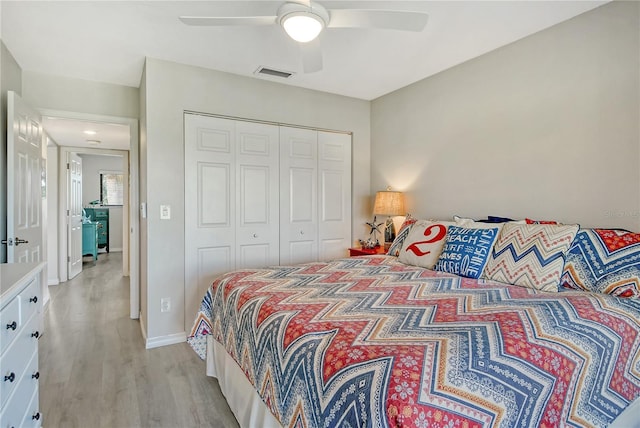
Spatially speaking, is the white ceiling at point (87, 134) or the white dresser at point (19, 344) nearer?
the white dresser at point (19, 344)

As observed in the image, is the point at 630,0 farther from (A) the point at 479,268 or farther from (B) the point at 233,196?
(B) the point at 233,196

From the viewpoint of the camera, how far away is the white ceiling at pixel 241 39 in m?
2.22

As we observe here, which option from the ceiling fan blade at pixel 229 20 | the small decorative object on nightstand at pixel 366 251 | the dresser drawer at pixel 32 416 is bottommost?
the dresser drawer at pixel 32 416

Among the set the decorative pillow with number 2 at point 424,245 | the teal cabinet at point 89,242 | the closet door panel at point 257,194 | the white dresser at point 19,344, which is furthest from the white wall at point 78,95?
the teal cabinet at point 89,242

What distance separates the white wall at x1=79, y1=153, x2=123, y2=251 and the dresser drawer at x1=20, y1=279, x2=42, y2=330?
779 centimetres

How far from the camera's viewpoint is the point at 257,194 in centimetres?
355

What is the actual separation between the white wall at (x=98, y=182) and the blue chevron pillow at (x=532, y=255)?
8909mm

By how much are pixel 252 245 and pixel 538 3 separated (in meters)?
2.92

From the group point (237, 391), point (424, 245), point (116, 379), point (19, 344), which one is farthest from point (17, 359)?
point (424, 245)

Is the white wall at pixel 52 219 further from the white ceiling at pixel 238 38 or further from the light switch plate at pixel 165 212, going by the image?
the light switch plate at pixel 165 212

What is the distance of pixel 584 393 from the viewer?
1.33 m

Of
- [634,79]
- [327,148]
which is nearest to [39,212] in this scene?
[327,148]

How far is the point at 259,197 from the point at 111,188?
688 cm

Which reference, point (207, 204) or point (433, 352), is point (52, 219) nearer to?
point (207, 204)
